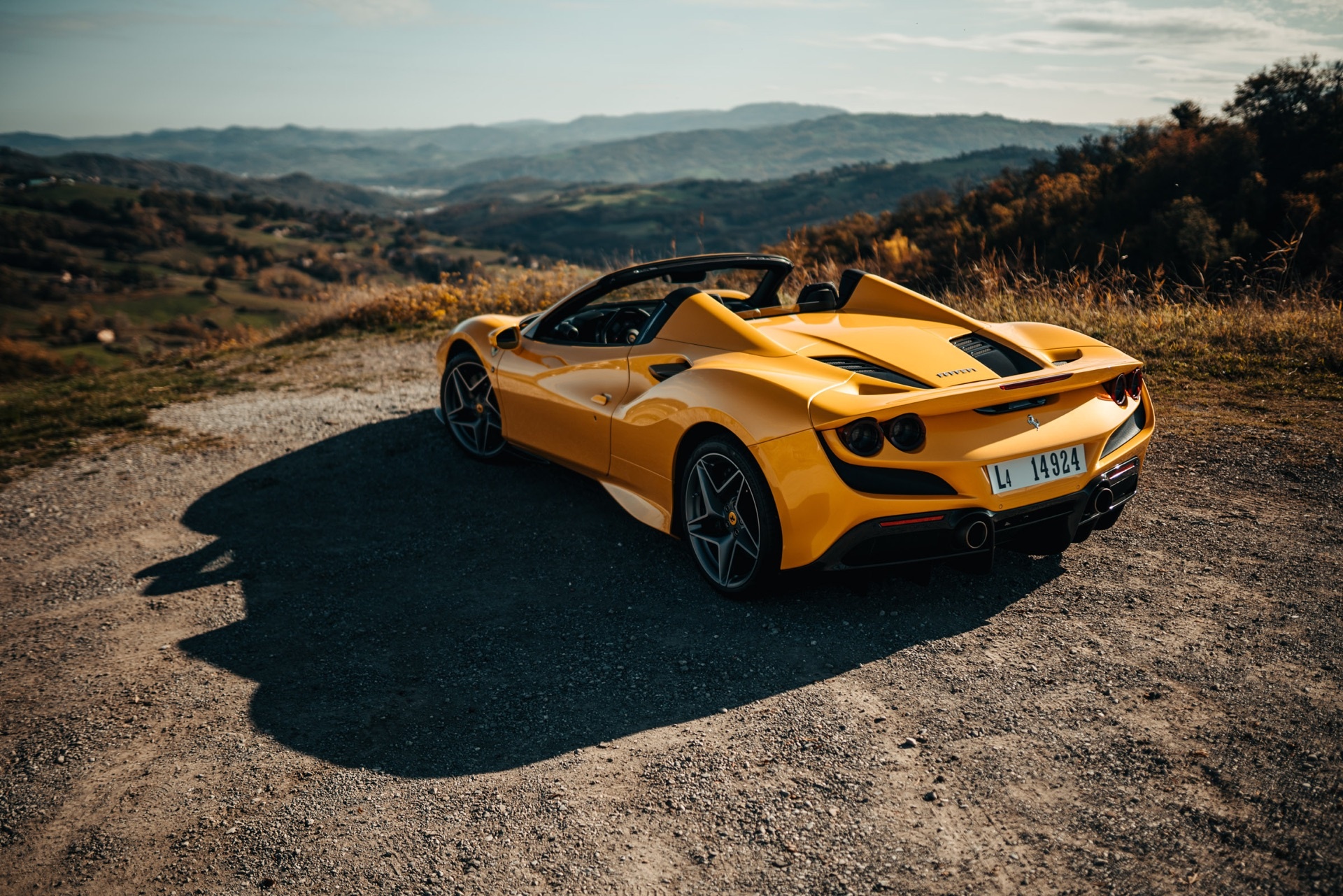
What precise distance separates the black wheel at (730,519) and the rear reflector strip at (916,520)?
0.44 metres

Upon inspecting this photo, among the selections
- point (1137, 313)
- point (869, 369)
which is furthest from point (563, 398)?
point (1137, 313)

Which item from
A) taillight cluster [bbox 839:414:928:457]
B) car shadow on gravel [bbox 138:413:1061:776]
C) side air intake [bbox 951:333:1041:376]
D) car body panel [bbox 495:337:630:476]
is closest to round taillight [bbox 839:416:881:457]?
taillight cluster [bbox 839:414:928:457]

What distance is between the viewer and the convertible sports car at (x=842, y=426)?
125 inches

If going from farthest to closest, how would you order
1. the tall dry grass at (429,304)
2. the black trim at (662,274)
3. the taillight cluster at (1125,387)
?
the tall dry grass at (429,304), the black trim at (662,274), the taillight cluster at (1125,387)

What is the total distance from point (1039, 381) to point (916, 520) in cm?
80

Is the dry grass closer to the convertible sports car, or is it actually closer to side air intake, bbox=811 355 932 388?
the convertible sports car

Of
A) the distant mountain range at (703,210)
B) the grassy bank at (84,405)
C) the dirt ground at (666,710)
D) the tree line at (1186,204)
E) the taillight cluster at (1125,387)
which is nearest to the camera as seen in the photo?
the dirt ground at (666,710)

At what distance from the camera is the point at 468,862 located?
2352mm

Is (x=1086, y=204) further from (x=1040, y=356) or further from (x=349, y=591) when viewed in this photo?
(x=349, y=591)

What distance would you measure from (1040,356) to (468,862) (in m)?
3.08

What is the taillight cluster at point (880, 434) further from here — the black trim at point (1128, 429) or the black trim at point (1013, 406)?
the black trim at point (1128, 429)

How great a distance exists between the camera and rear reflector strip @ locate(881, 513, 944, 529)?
3156 millimetres

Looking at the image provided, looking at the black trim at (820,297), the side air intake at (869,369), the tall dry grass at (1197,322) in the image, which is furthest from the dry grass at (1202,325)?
the side air intake at (869,369)

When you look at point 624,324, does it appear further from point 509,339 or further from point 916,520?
point 916,520
